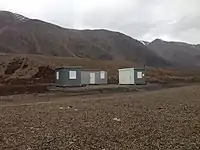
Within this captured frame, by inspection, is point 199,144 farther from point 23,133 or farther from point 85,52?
point 85,52

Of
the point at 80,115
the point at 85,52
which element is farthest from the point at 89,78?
the point at 85,52

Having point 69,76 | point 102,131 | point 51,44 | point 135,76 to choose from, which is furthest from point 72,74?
point 51,44

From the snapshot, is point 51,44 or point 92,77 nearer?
point 92,77

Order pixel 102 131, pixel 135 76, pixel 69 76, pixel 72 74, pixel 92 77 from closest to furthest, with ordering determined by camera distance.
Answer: pixel 102 131 → pixel 69 76 → pixel 72 74 → pixel 135 76 → pixel 92 77

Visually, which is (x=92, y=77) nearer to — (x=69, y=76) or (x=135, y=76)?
(x=135, y=76)

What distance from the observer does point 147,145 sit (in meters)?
8.08

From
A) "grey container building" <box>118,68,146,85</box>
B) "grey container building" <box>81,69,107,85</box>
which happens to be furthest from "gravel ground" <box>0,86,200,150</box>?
"grey container building" <box>81,69,107,85</box>

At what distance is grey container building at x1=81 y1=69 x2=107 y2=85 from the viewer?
46.5 metres

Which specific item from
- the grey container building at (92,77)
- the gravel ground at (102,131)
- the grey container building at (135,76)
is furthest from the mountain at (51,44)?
the gravel ground at (102,131)

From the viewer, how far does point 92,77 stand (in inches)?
1863

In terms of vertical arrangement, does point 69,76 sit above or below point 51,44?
below

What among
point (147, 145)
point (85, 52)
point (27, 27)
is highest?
point (27, 27)

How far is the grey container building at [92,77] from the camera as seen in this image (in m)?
46.5

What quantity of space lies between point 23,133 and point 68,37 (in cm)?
18082
